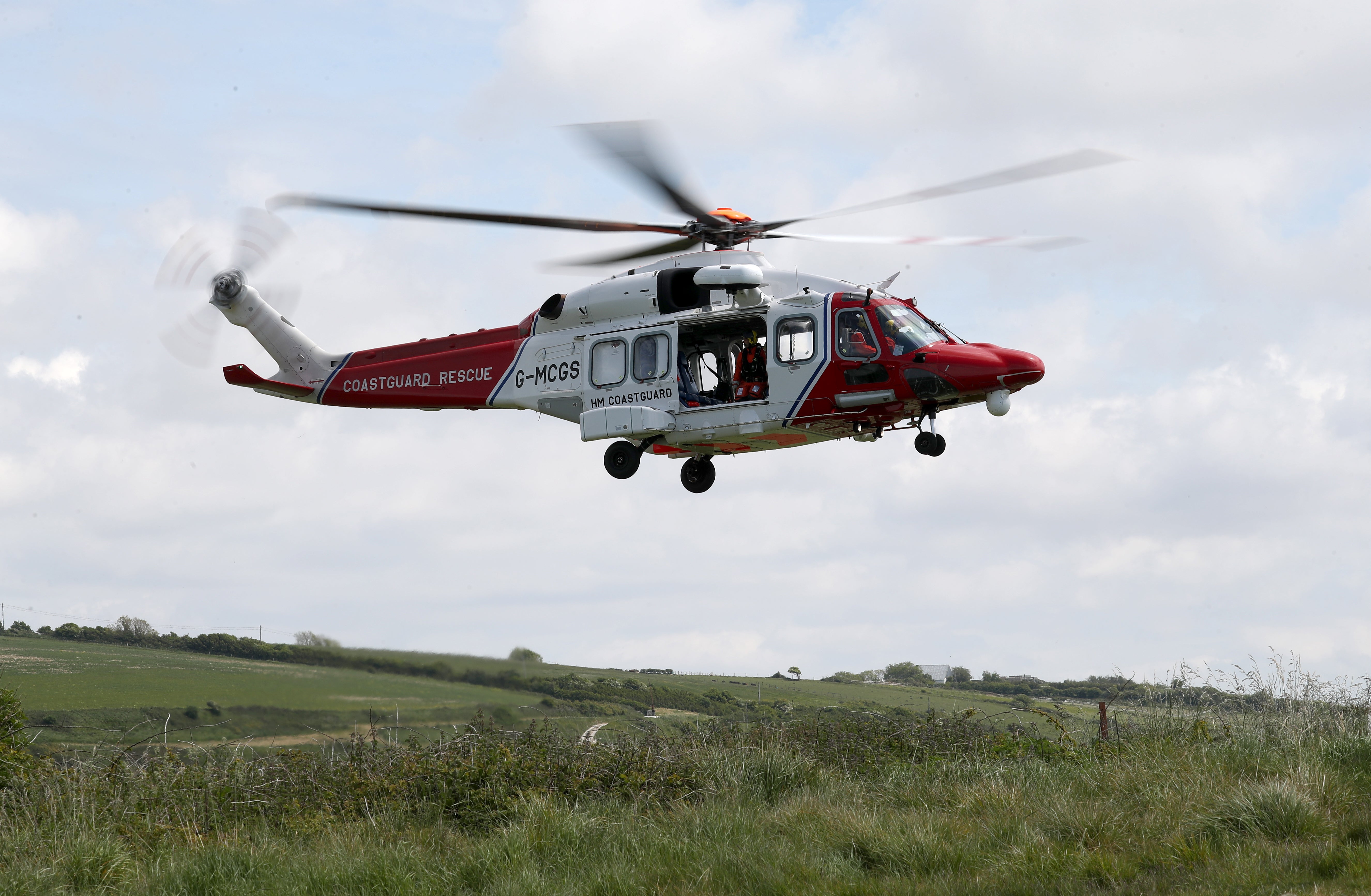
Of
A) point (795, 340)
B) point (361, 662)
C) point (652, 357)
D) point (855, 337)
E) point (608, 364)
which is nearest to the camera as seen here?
point (361, 662)

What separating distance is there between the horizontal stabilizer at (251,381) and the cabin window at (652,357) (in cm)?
703

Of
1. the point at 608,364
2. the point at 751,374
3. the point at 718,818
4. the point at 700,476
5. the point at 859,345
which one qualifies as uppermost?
the point at 608,364

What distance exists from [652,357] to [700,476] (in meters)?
2.42

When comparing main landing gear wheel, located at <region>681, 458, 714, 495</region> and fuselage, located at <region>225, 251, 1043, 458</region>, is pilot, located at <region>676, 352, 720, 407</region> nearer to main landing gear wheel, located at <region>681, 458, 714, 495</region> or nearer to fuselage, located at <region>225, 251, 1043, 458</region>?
fuselage, located at <region>225, 251, 1043, 458</region>

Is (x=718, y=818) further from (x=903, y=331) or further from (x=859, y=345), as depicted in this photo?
(x=903, y=331)

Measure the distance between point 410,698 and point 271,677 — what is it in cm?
150

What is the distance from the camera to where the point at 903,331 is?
16.7 metres

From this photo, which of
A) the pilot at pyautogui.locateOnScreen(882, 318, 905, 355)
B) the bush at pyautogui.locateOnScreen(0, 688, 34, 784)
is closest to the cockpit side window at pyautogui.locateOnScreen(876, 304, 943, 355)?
the pilot at pyautogui.locateOnScreen(882, 318, 905, 355)

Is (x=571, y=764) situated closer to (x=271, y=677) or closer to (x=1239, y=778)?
(x=271, y=677)

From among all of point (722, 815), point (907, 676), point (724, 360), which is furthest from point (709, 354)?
point (907, 676)

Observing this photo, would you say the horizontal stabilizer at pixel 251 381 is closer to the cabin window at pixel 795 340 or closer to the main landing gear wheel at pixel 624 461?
the main landing gear wheel at pixel 624 461

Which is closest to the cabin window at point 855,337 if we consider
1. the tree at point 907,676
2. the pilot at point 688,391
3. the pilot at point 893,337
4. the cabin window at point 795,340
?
the pilot at point 893,337

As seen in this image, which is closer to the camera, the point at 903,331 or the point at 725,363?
the point at 903,331

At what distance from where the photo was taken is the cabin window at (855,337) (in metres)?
16.6
